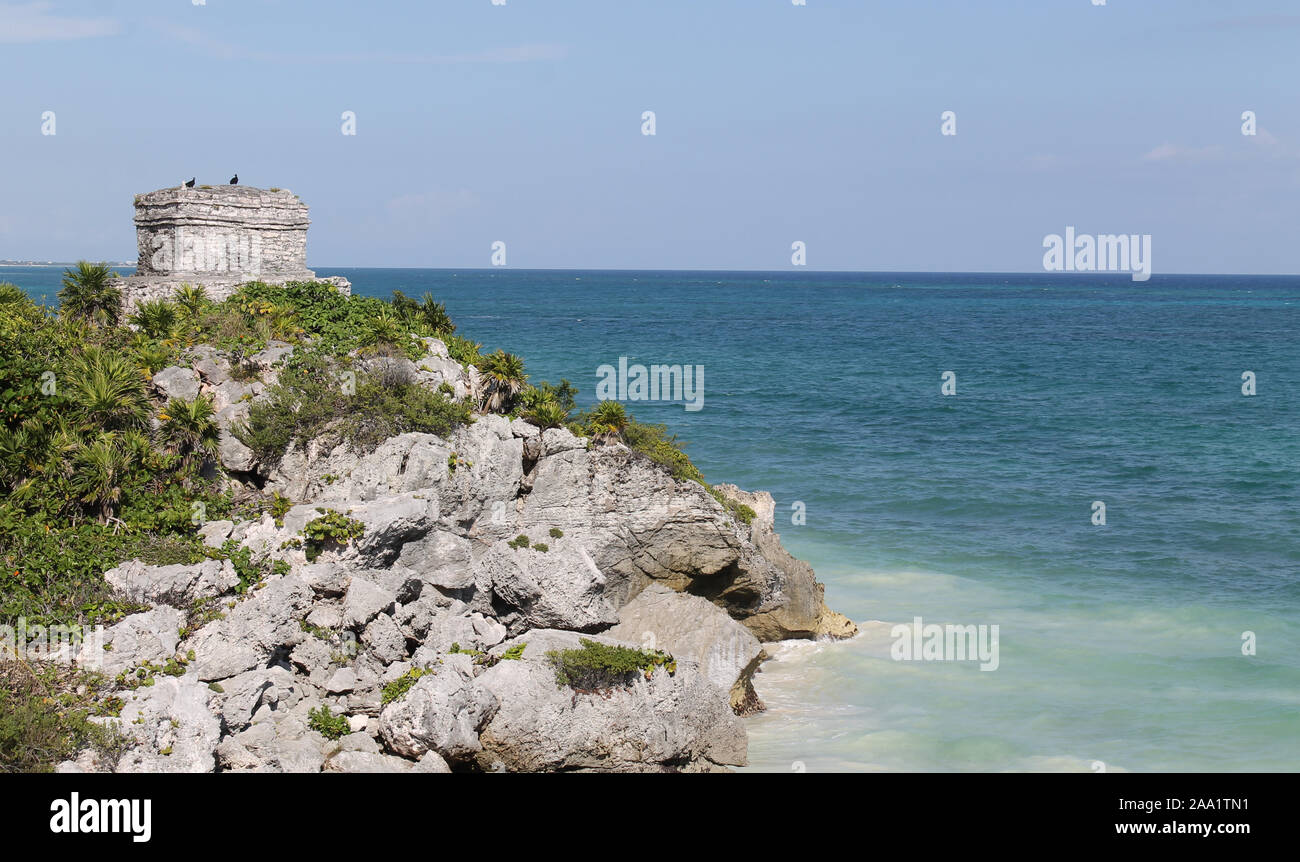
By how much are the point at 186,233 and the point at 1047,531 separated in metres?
23.1

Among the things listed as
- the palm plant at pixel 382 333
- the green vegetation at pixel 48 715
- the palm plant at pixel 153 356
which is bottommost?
the green vegetation at pixel 48 715

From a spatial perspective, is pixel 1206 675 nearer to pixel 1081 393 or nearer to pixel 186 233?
pixel 186 233

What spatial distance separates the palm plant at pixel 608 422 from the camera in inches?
747

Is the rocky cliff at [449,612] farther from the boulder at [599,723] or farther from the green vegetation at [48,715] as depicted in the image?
the green vegetation at [48,715]

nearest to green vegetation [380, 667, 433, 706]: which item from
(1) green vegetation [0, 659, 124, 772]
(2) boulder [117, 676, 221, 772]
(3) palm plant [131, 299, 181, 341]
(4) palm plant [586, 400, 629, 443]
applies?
(2) boulder [117, 676, 221, 772]

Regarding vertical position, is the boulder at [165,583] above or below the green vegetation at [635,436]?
below

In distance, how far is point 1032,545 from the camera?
2586 cm

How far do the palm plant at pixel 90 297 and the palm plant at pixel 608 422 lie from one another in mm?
11089

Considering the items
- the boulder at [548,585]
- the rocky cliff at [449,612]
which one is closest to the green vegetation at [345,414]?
the rocky cliff at [449,612]

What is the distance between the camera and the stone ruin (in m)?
23.6

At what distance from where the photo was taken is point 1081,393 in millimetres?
48844

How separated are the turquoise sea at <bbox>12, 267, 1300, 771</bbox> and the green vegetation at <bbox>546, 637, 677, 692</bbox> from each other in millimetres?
2639

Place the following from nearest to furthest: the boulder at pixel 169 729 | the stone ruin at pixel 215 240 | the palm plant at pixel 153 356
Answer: the boulder at pixel 169 729, the palm plant at pixel 153 356, the stone ruin at pixel 215 240

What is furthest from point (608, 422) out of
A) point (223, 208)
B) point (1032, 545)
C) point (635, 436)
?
point (1032, 545)
